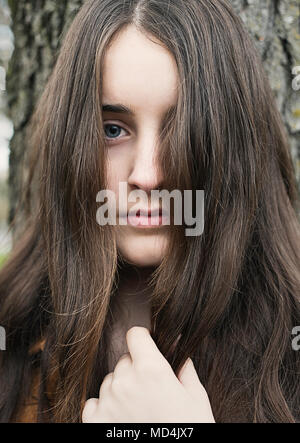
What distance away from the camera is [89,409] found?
114 centimetres

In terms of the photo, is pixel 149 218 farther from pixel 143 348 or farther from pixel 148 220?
pixel 143 348

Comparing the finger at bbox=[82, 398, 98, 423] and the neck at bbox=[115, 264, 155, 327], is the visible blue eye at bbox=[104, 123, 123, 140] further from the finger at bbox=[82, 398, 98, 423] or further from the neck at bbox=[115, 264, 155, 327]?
the finger at bbox=[82, 398, 98, 423]

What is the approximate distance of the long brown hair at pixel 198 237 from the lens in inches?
44.8

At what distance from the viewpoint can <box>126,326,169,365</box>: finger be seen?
3.67 ft

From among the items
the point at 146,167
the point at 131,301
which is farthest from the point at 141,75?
the point at 131,301

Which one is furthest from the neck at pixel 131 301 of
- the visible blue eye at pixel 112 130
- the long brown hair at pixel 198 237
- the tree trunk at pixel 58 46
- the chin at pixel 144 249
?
the tree trunk at pixel 58 46

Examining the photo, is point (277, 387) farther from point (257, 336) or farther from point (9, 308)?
point (9, 308)

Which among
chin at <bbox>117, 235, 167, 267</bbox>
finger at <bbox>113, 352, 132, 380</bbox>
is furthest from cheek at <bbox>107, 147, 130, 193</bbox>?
finger at <bbox>113, 352, 132, 380</bbox>

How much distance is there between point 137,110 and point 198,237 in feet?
1.01

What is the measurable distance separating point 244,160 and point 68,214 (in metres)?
0.42

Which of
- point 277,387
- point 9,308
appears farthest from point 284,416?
point 9,308

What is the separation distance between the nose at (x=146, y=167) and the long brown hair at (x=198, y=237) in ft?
0.06

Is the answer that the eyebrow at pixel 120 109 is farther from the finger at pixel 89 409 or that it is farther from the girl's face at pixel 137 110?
the finger at pixel 89 409

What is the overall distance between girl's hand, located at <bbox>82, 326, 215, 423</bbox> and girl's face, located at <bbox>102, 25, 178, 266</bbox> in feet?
0.82
